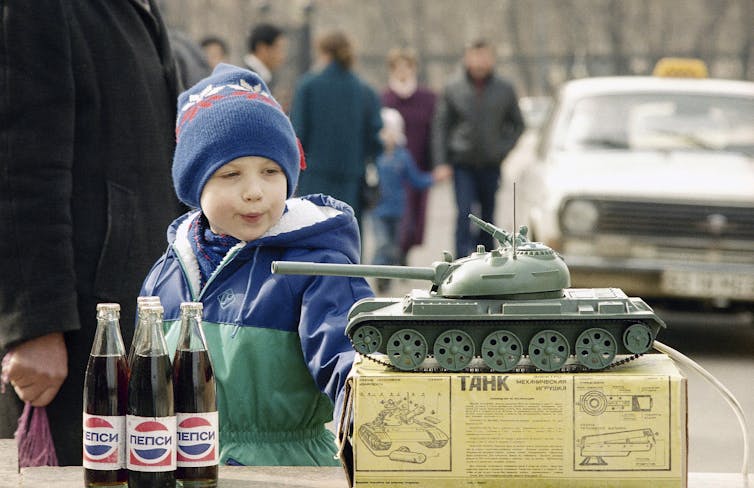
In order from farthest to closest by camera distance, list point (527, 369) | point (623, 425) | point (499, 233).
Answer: point (499, 233) → point (527, 369) → point (623, 425)

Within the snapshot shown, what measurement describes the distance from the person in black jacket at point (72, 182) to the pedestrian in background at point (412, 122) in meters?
10.5

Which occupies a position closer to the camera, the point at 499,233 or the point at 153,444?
the point at 153,444

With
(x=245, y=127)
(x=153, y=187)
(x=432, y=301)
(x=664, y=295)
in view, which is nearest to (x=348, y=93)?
(x=664, y=295)

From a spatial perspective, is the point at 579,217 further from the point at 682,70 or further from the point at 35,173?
the point at 35,173

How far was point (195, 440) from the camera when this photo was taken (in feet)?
9.15

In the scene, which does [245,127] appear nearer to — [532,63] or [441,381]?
[441,381]

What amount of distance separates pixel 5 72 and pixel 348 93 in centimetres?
802

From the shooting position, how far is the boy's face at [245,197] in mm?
3389

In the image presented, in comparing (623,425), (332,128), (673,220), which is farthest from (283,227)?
(332,128)

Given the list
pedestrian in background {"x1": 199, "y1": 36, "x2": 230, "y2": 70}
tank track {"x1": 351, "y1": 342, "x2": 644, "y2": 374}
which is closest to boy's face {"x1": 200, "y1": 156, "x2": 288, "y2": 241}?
tank track {"x1": 351, "y1": 342, "x2": 644, "y2": 374}

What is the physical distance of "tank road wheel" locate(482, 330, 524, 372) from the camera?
2.73 metres

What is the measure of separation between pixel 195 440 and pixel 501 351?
61 cm

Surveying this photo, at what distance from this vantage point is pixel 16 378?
3.96 m

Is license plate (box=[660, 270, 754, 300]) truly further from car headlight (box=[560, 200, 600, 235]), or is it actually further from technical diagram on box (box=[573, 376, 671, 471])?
technical diagram on box (box=[573, 376, 671, 471])
